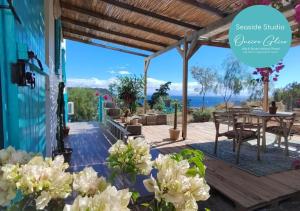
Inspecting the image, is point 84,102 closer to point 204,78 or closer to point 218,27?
point 204,78

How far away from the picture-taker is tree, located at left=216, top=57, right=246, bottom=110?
35.5 ft

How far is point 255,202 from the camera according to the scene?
2.31 m

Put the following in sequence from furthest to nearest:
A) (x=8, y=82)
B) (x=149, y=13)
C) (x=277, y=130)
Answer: (x=149, y=13), (x=277, y=130), (x=8, y=82)

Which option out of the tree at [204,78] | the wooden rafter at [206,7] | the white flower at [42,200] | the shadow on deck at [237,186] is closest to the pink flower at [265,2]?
the white flower at [42,200]

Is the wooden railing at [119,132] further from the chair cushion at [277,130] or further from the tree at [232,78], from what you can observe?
the tree at [232,78]

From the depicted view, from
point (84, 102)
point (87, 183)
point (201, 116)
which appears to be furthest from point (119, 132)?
point (84, 102)

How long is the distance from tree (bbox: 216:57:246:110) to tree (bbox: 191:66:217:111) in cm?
75

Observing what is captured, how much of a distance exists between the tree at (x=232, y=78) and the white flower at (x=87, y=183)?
10825 millimetres

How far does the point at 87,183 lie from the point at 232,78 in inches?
448

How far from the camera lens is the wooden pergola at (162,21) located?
13.2 ft

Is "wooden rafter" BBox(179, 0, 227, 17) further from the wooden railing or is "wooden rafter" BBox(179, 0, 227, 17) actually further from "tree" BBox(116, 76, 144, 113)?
"tree" BBox(116, 76, 144, 113)

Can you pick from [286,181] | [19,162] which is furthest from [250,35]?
[19,162]

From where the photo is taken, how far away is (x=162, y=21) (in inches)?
193

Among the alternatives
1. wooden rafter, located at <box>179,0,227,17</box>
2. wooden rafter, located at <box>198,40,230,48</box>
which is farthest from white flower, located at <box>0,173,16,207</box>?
wooden rafter, located at <box>198,40,230,48</box>
